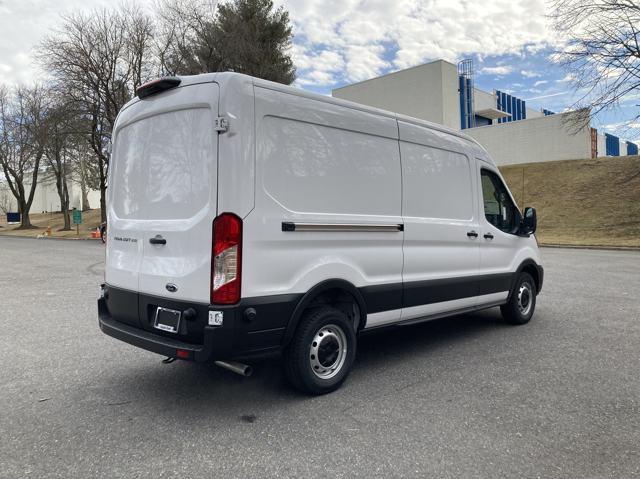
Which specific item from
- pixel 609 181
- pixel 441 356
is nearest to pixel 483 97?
pixel 609 181

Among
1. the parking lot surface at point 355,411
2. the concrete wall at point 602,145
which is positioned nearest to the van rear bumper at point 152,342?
the parking lot surface at point 355,411

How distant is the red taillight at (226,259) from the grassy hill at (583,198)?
68.5ft

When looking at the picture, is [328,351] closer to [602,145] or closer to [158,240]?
[158,240]

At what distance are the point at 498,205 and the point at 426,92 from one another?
40.5m

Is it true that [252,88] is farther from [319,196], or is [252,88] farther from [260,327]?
[260,327]

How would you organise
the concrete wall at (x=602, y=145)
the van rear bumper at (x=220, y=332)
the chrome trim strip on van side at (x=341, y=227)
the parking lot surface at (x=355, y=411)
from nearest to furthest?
the parking lot surface at (x=355, y=411), the van rear bumper at (x=220, y=332), the chrome trim strip on van side at (x=341, y=227), the concrete wall at (x=602, y=145)

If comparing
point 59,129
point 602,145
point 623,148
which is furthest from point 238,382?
point 623,148

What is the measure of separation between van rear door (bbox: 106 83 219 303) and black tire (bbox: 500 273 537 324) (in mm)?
4309

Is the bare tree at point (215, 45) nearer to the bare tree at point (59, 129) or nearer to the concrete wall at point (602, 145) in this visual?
the bare tree at point (59, 129)

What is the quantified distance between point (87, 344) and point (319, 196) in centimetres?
338

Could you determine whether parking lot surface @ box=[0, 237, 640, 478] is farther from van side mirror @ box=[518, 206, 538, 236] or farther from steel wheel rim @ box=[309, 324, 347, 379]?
van side mirror @ box=[518, 206, 538, 236]

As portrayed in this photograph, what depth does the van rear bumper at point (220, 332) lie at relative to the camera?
3.35m

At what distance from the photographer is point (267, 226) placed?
3510mm

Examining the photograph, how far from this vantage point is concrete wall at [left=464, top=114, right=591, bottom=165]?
124 ft
